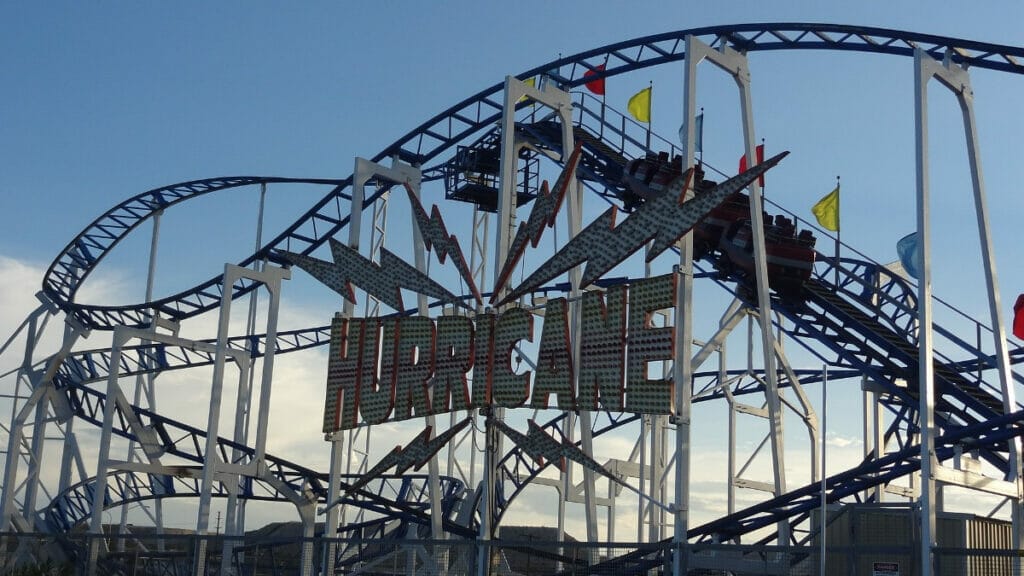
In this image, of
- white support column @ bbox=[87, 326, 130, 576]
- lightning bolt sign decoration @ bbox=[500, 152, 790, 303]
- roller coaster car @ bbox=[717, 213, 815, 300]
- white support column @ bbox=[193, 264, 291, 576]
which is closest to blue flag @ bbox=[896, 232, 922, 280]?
roller coaster car @ bbox=[717, 213, 815, 300]

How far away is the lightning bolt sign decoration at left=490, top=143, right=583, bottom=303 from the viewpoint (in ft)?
58.4

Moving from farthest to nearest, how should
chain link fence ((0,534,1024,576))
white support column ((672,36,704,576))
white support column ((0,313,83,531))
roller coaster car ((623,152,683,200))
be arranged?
white support column ((0,313,83,531)), roller coaster car ((623,152,683,200)), white support column ((672,36,704,576)), chain link fence ((0,534,1024,576))

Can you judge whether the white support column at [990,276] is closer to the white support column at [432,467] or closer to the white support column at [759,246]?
the white support column at [759,246]

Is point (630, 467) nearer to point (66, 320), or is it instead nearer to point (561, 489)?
point (561, 489)

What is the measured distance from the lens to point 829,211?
2602cm

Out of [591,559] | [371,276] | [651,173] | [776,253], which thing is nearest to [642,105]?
[651,173]

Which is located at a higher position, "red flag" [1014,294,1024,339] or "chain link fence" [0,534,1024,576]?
"red flag" [1014,294,1024,339]

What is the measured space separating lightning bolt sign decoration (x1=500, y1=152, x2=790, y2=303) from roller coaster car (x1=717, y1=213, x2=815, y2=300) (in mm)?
5360

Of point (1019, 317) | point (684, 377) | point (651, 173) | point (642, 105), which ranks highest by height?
point (642, 105)

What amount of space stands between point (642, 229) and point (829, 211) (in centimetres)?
1087

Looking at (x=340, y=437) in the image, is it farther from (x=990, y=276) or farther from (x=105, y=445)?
(x=990, y=276)

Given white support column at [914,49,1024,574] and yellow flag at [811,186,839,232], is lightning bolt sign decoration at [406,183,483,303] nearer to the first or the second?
white support column at [914,49,1024,574]

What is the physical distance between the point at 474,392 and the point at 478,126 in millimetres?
8746

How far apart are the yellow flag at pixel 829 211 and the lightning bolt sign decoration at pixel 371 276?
10.7 metres
